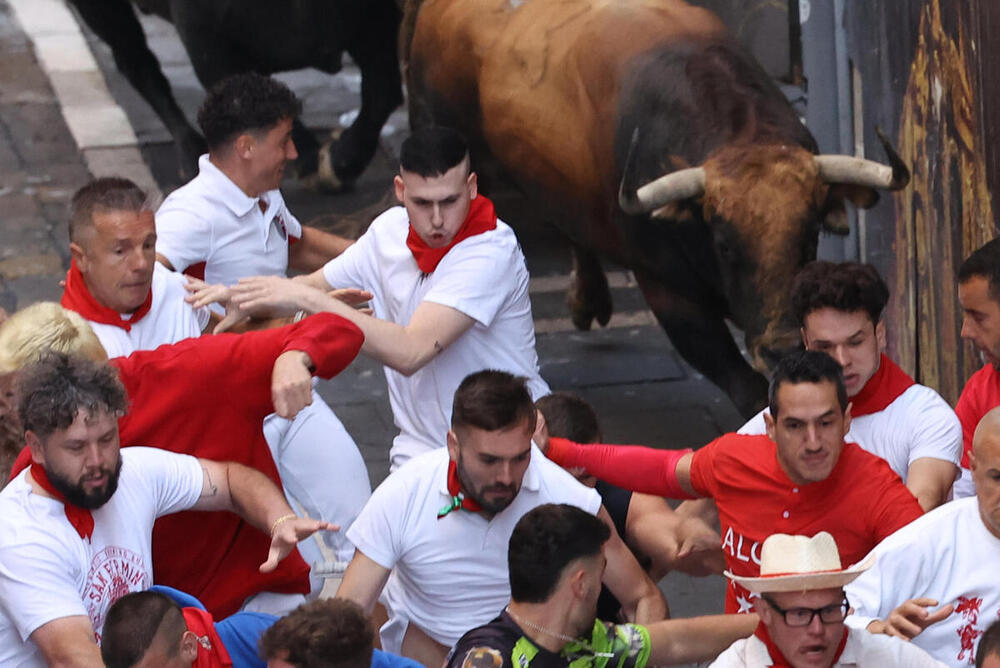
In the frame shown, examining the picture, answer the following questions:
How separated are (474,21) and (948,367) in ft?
11.9

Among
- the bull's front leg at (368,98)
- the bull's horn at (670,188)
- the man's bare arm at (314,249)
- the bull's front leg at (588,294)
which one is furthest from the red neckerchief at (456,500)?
the bull's front leg at (368,98)

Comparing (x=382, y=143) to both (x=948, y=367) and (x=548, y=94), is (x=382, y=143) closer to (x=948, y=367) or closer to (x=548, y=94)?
(x=548, y=94)

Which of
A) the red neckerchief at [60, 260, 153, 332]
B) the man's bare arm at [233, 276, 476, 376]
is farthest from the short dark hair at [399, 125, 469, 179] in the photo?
the red neckerchief at [60, 260, 153, 332]

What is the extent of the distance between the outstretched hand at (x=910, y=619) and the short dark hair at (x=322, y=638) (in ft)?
4.09

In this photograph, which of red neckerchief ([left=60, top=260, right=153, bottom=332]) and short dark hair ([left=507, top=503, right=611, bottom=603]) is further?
red neckerchief ([left=60, top=260, right=153, bottom=332])

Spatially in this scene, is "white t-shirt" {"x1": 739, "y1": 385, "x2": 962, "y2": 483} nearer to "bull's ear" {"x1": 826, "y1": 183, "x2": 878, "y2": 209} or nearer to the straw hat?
the straw hat

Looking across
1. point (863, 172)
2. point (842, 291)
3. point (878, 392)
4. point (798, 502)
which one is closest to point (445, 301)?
point (842, 291)

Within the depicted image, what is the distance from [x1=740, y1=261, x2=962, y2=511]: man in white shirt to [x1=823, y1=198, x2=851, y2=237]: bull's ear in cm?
255

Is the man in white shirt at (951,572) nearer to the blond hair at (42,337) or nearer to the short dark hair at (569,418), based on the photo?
the short dark hair at (569,418)

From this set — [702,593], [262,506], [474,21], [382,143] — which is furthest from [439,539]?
[382,143]

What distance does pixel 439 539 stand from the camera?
510 cm

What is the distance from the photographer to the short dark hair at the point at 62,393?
4562 mm

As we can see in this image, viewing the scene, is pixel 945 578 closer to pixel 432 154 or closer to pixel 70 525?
pixel 70 525

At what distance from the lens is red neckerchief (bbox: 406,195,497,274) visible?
6145 millimetres
